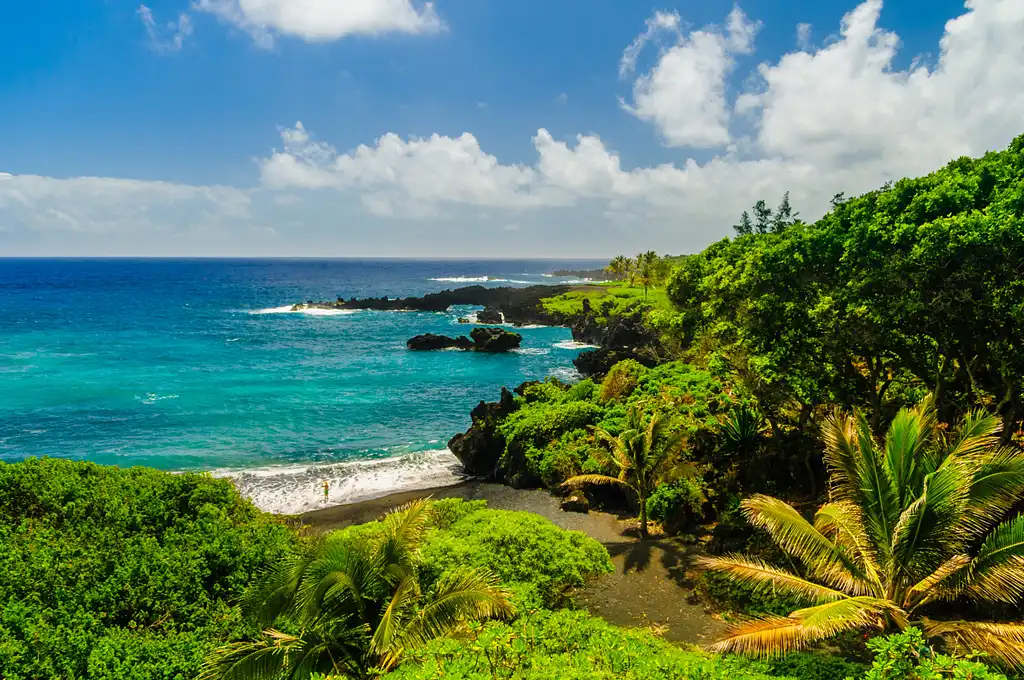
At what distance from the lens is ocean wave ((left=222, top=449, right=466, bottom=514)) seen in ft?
82.7

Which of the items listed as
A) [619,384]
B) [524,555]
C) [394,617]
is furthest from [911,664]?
[619,384]

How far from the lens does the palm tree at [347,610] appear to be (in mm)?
8711

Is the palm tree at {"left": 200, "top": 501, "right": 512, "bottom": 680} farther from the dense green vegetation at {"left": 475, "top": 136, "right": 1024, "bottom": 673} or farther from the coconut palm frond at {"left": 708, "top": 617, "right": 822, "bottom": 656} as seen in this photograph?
the dense green vegetation at {"left": 475, "top": 136, "right": 1024, "bottom": 673}

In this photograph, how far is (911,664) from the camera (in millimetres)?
5801

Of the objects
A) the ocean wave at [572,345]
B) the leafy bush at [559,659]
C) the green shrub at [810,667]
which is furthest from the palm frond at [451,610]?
the ocean wave at [572,345]

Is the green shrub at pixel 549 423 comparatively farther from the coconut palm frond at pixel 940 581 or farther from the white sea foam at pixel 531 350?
the white sea foam at pixel 531 350

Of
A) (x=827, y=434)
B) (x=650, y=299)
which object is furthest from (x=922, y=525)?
(x=650, y=299)

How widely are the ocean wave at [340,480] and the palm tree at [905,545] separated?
64.6 feet

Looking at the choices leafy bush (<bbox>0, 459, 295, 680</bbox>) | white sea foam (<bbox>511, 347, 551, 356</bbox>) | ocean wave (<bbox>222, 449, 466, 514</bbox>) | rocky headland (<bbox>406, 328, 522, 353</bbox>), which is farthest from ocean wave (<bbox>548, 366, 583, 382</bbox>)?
leafy bush (<bbox>0, 459, 295, 680</bbox>)

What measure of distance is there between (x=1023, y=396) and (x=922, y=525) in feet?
22.4

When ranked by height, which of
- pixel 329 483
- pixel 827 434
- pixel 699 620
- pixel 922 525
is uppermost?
pixel 827 434

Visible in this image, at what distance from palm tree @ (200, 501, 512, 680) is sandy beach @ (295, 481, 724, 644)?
524 centimetres

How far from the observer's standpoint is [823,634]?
8180mm

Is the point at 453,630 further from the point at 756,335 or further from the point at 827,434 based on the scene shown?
the point at 756,335
